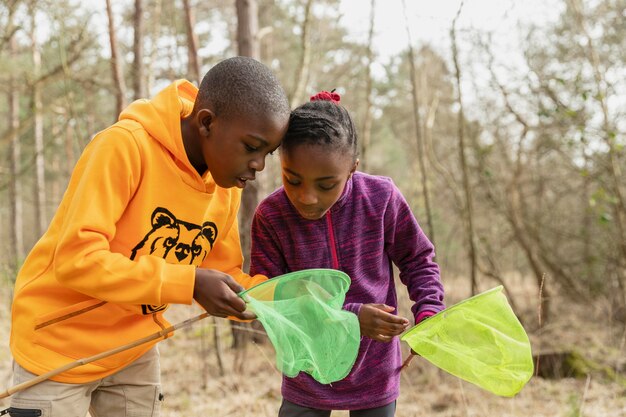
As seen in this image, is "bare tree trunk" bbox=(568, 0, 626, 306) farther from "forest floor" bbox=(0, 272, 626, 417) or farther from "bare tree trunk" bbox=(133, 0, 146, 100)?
"bare tree trunk" bbox=(133, 0, 146, 100)

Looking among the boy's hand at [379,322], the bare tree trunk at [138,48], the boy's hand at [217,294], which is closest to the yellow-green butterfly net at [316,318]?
the boy's hand at [379,322]

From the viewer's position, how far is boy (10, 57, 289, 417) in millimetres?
1659

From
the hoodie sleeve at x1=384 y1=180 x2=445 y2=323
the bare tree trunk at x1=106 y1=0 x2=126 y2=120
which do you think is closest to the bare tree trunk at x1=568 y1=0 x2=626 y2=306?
the hoodie sleeve at x1=384 y1=180 x2=445 y2=323

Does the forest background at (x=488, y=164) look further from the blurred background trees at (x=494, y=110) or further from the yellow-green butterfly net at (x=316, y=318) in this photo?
the yellow-green butterfly net at (x=316, y=318)

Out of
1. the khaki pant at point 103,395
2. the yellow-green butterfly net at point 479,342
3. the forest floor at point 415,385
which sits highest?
the yellow-green butterfly net at point 479,342

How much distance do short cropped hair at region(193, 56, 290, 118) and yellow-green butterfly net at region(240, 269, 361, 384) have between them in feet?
1.68

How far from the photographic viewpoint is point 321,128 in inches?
74.5

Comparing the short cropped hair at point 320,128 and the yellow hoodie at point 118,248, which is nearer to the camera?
the yellow hoodie at point 118,248

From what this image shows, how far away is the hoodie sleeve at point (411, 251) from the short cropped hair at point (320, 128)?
0.30 metres

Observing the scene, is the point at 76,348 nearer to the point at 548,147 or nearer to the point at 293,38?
the point at 548,147

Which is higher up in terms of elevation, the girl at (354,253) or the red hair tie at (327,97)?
the red hair tie at (327,97)

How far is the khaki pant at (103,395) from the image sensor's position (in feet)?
5.90

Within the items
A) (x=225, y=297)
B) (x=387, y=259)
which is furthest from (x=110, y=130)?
(x=387, y=259)

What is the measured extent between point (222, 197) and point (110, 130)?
477 millimetres
